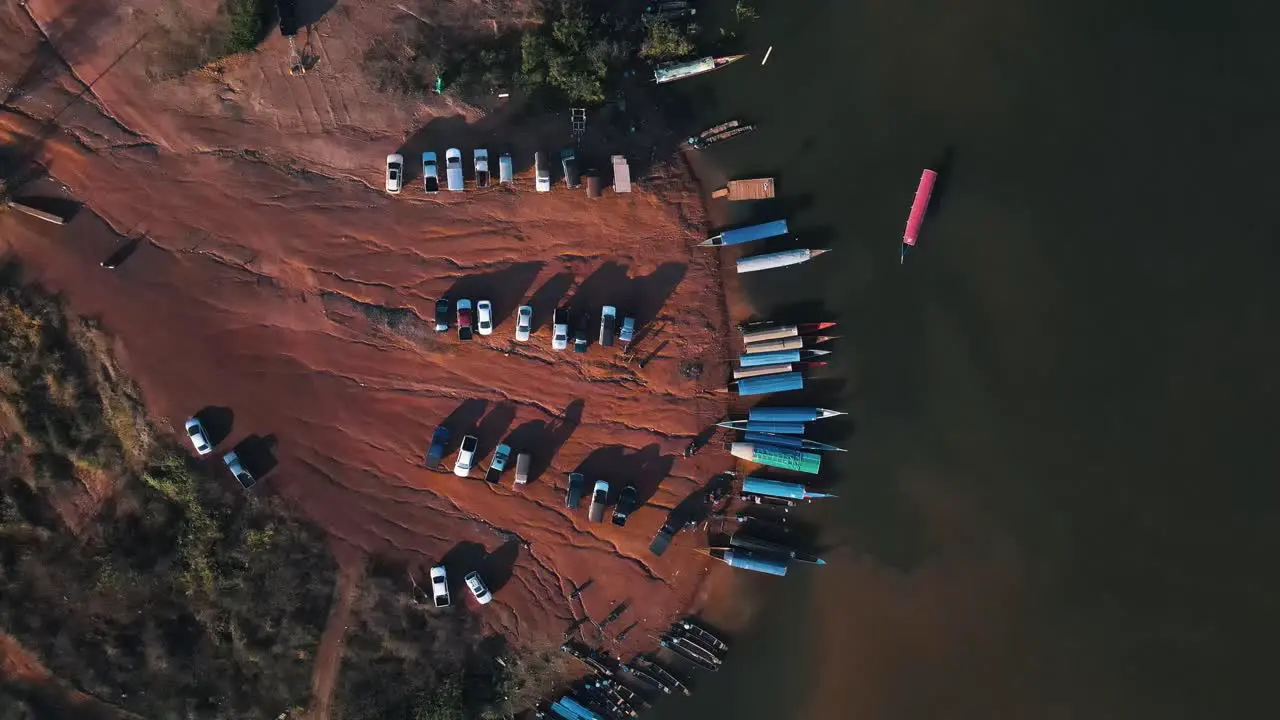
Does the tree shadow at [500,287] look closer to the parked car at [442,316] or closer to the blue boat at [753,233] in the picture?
the parked car at [442,316]

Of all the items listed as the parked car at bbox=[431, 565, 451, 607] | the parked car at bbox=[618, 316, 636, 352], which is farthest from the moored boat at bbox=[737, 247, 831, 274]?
the parked car at bbox=[431, 565, 451, 607]

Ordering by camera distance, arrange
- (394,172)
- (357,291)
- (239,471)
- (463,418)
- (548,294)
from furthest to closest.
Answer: (463,418) < (548,294) < (357,291) < (394,172) < (239,471)

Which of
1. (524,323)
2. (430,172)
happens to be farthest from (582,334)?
(430,172)

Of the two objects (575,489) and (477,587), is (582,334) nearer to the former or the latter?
(575,489)

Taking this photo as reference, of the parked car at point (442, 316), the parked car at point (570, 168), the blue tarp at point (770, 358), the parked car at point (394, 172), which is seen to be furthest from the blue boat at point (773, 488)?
the parked car at point (394, 172)

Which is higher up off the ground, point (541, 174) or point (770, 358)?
point (541, 174)

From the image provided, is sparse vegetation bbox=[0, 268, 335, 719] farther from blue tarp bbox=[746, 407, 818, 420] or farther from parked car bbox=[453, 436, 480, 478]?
blue tarp bbox=[746, 407, 818, 420]
